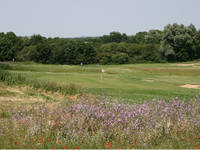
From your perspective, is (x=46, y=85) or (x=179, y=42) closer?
(x=46, y=85)

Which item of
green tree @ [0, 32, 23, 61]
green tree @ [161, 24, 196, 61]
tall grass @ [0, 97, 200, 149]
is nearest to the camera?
tall grass @ [0, 97, 200, 149]

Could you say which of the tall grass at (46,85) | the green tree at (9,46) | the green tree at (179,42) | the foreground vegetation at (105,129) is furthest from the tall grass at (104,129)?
the green tree at (179,42)

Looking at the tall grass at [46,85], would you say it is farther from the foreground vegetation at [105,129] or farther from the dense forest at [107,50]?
the dense forest at [107,50]

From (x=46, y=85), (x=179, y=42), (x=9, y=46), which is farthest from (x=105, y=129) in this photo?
(x=179, y=42)

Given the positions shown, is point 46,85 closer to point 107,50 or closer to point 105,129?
point 105,129

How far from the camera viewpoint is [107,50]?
214 feet

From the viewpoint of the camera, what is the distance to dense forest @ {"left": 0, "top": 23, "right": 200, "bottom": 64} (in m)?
60.4

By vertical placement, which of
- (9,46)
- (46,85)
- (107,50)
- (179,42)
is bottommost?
(46,85)

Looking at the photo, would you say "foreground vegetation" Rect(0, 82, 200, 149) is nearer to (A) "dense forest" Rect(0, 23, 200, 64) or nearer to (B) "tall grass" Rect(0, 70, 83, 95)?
(B) "tall grass" Rect(0, 70, 83, 95)

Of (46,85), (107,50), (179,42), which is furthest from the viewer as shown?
(107,50)

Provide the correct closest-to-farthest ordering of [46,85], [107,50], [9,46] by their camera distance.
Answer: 1. [46,85]
2. [9,46]
3. [107,50]

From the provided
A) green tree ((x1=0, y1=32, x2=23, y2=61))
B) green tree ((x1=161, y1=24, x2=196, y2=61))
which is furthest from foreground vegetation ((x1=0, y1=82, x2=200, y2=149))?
green tree ((x1=161, y1=24, x2=196, y2=61))

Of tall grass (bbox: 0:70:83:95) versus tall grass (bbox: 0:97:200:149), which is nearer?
tall grass (bbox: 0:97:200:149)

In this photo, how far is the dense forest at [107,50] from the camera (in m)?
60.4
